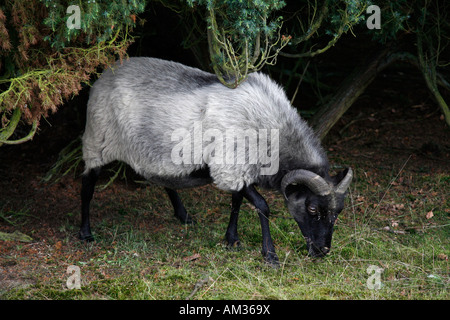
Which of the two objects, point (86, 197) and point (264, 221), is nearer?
point (264, 221)

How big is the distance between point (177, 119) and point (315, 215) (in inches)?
74.6

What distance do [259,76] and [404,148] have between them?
4264mm

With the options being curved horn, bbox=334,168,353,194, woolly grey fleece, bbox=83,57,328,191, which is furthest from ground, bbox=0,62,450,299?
woolly grey fleece, bbox=83,57,328,191

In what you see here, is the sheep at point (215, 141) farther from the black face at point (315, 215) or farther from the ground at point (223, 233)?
the ground at point (223, 233)

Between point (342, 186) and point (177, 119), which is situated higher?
point (177, 119)

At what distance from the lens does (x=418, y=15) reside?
25.0 ft

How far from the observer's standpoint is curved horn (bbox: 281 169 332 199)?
5.38 metres

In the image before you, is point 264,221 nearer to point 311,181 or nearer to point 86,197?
point 311,181

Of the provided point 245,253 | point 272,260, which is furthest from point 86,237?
point 272,260

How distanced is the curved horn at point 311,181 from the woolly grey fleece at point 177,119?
0.25m

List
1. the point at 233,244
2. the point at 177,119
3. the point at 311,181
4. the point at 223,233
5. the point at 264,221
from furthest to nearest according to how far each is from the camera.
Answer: the point at 223,233, the point at 233,244, the point at 177,119, the point at 264,221, the point at 311,181

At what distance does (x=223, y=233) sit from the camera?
6.62m

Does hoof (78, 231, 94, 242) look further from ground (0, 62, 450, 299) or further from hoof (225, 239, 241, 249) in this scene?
hoof (225, 239, 241, 249)
